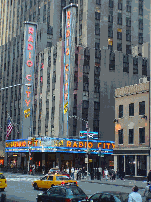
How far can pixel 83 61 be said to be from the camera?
76500 millimetres

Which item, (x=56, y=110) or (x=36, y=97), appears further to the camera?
(x=36, y=97)

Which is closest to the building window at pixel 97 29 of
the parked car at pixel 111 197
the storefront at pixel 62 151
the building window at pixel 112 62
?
the building window at pixel 112 62

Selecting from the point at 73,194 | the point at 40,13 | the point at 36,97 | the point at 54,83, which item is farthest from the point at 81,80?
the point at 73,194

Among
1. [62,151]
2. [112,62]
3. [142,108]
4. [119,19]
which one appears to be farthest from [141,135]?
[119,19]

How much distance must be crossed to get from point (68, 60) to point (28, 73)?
14.1 metres

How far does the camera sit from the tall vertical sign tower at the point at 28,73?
82938 mm

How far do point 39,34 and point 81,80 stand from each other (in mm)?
22558

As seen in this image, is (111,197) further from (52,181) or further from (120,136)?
(120,136)

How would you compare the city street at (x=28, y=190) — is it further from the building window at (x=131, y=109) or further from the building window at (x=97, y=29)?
the building window at (x=97, y=29)

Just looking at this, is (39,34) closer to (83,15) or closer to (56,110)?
(83,15)

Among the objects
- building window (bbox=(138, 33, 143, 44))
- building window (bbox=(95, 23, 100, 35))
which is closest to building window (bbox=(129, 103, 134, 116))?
building window (bbox=(95, 23, 100, 35))

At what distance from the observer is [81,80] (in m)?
74.9

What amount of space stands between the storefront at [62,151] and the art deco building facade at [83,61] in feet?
15.5

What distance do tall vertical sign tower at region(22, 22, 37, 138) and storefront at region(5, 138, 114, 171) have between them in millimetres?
6895
